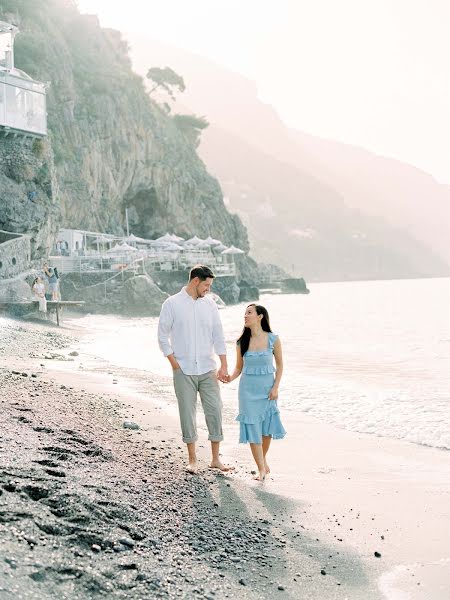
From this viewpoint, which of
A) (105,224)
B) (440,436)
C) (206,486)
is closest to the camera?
(206,486)

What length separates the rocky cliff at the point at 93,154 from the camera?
118ft

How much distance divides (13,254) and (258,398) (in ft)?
86.5

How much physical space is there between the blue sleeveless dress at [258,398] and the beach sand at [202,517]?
484mm

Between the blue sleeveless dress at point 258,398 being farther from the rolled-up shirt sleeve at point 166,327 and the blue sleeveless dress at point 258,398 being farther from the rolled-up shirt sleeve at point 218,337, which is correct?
the rolled-up shirt sleeve at point 166,327

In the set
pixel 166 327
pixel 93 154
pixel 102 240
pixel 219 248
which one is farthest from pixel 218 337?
pixel 219 248

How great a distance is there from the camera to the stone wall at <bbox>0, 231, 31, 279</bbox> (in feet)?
95.5

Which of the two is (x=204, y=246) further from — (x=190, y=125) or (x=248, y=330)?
(x=248, y=330)

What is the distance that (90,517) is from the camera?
14.0 ft

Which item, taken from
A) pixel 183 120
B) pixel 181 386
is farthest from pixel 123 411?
pixel 183 120

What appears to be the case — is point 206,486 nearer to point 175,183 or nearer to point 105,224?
point 105,224

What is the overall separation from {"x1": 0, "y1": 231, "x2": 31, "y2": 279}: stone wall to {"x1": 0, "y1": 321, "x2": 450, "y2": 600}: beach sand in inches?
891

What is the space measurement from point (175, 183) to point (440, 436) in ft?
216

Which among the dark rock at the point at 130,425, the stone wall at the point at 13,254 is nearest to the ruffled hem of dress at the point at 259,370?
the dark rock at the point at 130,425

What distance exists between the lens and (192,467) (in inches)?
236
